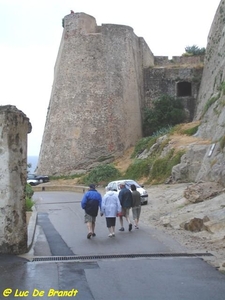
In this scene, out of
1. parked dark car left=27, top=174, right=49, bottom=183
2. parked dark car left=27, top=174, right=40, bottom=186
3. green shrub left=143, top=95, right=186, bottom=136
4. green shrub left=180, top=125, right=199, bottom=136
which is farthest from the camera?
green shrub left=143, top=95, right=186, bottom=136

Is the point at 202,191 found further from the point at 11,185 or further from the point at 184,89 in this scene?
the point at 184,89

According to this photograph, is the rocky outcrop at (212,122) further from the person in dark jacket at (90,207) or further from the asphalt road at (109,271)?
the asphalt road at (109,271)

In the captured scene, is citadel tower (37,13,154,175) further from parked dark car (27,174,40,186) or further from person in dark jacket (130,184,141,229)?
person in dark jacket (130,184,141,229)

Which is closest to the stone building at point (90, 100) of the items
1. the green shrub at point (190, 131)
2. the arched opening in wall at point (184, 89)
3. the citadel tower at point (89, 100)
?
the citadel tower at point (89, 100)

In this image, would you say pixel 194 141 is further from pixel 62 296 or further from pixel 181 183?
pixel 62 296

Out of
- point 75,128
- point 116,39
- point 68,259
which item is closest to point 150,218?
point 68,259

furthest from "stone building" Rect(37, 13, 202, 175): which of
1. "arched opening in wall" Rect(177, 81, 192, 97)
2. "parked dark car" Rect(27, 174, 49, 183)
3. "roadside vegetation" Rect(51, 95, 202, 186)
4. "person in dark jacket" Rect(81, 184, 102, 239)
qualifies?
"person in dark jacket" Rect(81, 184, 102, 239)

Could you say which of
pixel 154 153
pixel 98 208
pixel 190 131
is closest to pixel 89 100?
pixel 154 153

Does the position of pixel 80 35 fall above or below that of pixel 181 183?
above

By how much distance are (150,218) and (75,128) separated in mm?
23886

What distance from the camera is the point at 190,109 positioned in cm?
4475

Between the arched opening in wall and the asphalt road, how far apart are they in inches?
1326

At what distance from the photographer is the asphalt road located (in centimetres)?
751

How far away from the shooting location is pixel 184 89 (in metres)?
46.8
